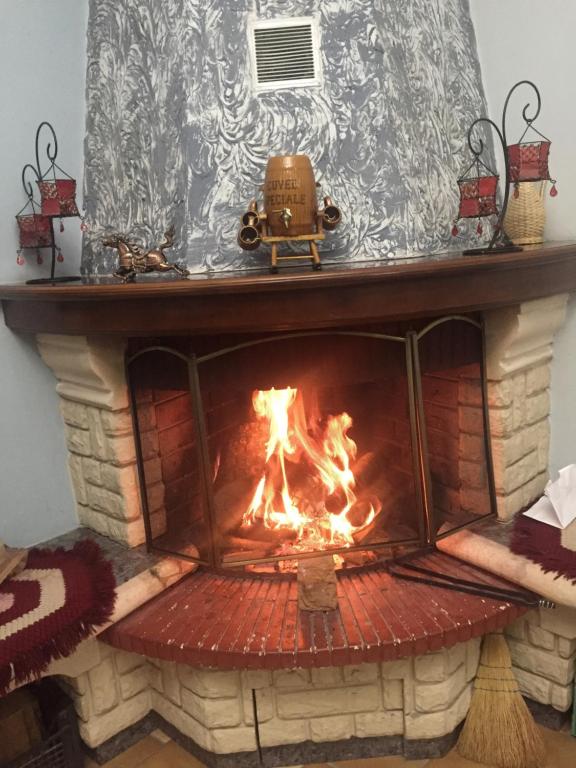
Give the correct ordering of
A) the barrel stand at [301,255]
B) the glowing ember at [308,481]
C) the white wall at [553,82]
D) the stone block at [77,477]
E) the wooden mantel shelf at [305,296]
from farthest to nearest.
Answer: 1. the stone block at [77,477]
2. the glowing ember at [308,481]
3. the white wall at [553,82]
4. the barrel stand at [301,255]
5. the wooden mantel shelf at [305,296]

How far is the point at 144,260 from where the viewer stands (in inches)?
67.7

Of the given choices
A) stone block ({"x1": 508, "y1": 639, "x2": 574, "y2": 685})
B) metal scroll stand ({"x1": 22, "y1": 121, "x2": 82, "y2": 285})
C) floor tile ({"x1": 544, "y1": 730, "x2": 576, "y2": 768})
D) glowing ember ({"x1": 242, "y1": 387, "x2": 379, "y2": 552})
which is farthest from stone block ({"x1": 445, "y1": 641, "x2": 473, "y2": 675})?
metal scroll stand ({"x1": 22, "y1": 121, "x2": 82, "y2": 285})

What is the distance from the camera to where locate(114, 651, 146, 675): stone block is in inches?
74.5

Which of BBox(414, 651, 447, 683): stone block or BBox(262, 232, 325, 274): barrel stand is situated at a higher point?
BBox(262, 232, 325, 274): barrel stand

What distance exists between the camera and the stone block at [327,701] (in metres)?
1.78

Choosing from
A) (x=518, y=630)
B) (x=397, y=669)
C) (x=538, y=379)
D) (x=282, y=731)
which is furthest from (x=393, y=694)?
(x=538, y=379)

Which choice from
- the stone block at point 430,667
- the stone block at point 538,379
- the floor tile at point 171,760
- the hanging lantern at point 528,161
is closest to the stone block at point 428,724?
the stone block at point 430,667

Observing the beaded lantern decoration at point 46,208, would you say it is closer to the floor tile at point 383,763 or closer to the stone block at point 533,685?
the floor tile at point 383,763

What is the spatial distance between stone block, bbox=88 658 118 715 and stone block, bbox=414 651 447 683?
84 centimetres

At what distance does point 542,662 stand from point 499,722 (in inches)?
9.0

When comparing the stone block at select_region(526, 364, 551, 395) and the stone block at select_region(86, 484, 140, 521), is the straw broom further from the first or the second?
the stone block at select_region(86, 484, 140, 521)

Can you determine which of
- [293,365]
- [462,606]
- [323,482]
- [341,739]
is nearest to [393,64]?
[293,365]

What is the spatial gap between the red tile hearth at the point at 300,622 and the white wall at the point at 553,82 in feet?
2.14

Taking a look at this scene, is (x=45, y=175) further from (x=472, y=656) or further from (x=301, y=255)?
(x=472, y=656)
